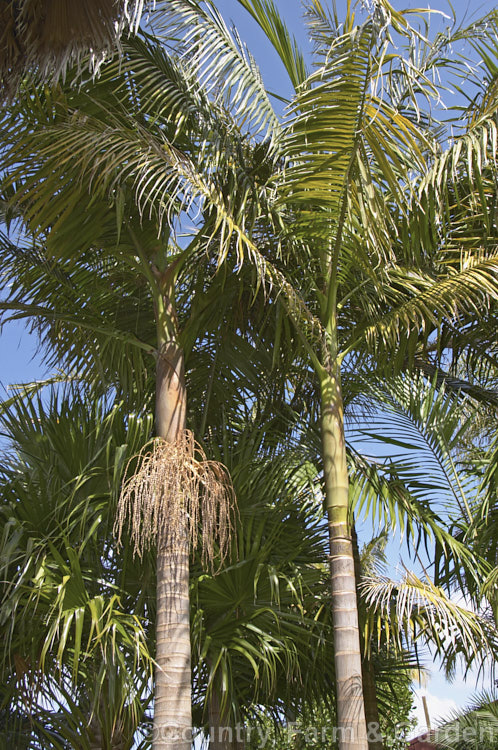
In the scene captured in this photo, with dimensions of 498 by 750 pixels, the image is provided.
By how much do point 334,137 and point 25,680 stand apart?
4399mm

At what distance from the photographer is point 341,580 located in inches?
199

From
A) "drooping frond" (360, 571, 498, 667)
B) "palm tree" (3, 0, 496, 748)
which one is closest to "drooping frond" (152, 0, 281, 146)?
"palm tree" (3, 0, 496, 748)

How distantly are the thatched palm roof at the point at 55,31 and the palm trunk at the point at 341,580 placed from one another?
2.72m

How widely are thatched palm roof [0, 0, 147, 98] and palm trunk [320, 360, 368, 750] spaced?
8.92 feet

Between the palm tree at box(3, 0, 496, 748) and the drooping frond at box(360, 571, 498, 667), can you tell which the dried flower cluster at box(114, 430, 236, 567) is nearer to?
the palm tree at box(3, 0, 496, 748)

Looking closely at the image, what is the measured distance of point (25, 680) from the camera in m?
5.44

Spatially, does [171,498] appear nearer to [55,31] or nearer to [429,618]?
[429,618]

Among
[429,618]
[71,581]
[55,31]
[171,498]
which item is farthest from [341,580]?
[55,31]

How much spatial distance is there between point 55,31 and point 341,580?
3.83 metres

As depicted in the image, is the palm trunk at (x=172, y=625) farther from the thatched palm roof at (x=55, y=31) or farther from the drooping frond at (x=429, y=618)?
the thatched palm roof at (x=55, y=31)

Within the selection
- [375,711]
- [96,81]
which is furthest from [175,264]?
[375,711]

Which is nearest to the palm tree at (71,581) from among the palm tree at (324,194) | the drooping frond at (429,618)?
the palm tree at (324,194)

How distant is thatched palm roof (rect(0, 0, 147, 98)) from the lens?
4.40 metres

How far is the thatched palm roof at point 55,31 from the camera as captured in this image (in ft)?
14.4
